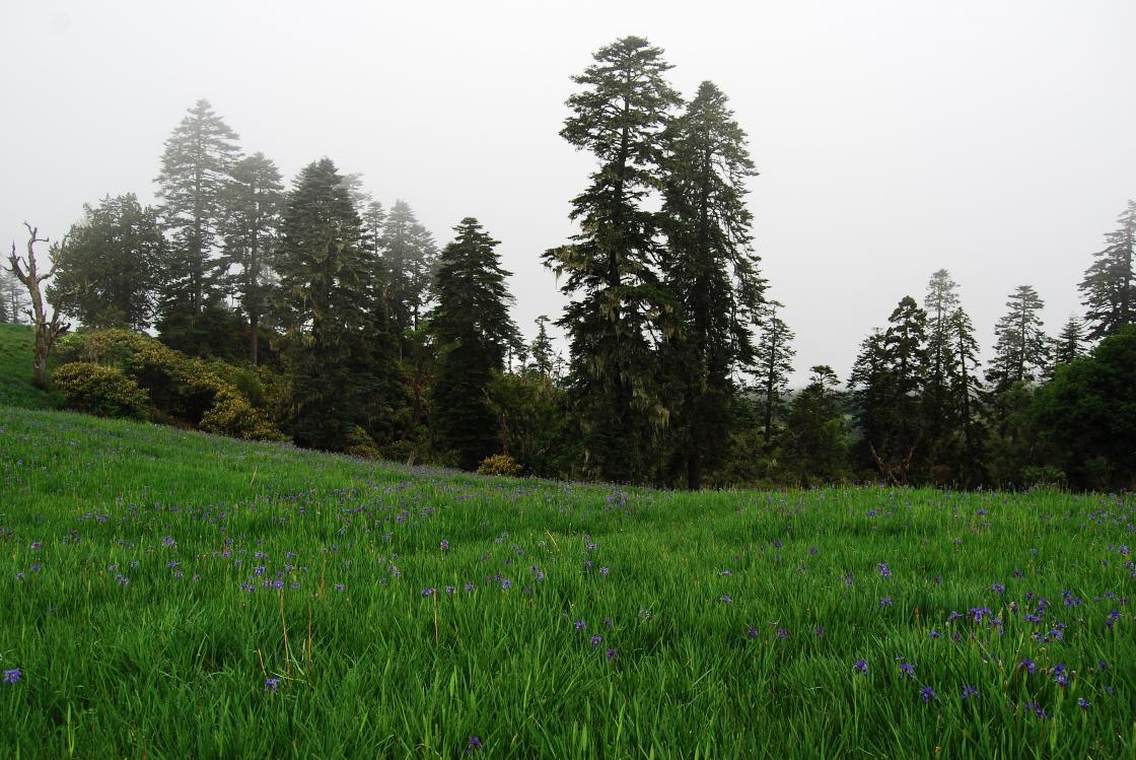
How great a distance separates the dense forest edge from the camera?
2208 cm

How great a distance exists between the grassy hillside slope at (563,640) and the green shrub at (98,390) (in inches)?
1195

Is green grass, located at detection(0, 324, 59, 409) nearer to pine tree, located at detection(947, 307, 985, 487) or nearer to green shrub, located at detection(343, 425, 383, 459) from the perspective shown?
green shrub, located at detection(343, 425, 383, 459)

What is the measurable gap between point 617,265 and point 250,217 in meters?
51.5

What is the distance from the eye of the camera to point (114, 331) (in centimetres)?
3356

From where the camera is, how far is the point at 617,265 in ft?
70.4

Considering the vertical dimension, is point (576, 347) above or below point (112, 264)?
below

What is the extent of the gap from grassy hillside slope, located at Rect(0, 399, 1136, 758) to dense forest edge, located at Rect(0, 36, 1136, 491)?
278 inches

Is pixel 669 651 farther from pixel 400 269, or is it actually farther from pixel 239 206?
pixel 239 206

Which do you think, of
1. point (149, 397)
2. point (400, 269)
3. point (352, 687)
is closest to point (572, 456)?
point (352, 687)

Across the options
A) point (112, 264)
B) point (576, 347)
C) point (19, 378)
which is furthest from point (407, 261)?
point (576, 347)

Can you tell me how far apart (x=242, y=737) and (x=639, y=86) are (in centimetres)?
2521

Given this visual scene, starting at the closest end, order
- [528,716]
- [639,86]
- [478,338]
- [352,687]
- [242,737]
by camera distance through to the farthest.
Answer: [242,737]
[528,716]
[352,687]
[639,86]
[478,338]

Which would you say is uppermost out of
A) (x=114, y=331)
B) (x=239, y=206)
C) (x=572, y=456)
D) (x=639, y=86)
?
(x=239, y=206)

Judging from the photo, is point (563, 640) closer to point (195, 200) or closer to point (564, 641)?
point (564, 641)
